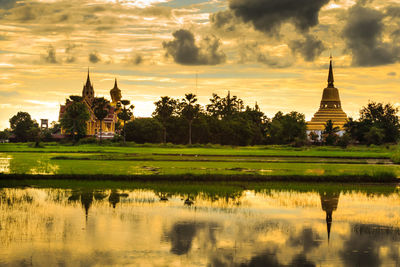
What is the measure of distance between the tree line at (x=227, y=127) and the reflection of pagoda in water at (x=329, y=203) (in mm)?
56440

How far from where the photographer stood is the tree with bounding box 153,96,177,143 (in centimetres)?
8793

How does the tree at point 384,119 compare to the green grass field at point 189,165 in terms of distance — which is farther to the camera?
the tree at point 384,119

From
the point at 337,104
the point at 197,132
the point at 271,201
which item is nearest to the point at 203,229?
the point at 271,201

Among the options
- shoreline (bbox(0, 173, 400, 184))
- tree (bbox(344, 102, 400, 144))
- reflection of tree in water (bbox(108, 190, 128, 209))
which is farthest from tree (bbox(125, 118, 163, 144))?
reflection of tree in water (bbox(108, 190, 128, 209))

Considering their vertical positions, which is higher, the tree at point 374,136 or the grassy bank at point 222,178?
the tree at point 374,136

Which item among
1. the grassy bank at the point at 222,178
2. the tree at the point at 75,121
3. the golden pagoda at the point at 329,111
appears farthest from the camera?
the golden pagoda at the point at 329,111

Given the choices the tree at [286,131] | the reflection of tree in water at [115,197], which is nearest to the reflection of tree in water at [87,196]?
the reflection of tree in water at [115,197]

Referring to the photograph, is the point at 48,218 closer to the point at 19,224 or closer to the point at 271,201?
the point at 19,224

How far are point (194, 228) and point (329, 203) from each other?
748 cm

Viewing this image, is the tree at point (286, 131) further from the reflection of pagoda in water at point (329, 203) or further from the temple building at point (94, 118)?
the reflection of pagoda in water at point (329, 203)

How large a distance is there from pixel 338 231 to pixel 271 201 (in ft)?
18.0

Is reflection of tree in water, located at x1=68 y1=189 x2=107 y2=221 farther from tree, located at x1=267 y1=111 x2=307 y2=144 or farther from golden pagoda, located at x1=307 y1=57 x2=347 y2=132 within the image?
golden pagoda, located at x1=307 y1=57 x2=347 y2=132

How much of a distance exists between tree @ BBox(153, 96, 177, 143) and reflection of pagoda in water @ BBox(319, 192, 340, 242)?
6328 centimetres

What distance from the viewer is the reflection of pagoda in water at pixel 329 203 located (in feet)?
54.1
